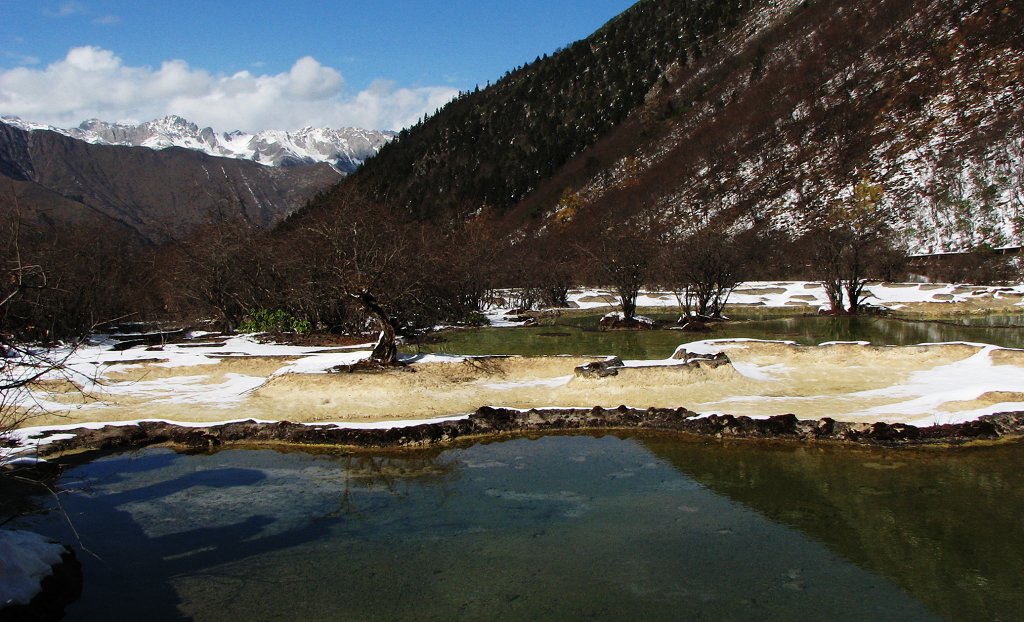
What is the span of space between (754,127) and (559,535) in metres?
120

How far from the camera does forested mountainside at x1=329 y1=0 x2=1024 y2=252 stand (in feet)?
282

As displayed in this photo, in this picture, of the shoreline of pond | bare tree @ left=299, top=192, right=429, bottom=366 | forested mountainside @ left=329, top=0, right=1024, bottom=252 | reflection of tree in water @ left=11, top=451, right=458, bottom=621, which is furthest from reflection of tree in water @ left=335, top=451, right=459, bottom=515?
forested mountainside @ left=329, top=0, right=1024, bottom=252

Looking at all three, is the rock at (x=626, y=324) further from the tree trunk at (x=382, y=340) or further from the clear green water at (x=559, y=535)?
the clear green water at (x=559, y=535)

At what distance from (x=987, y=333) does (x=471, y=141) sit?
512ft

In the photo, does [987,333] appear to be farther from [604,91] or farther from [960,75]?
[604,91]

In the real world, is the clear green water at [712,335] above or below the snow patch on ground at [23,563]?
above

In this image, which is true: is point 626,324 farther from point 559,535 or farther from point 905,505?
point 559,535

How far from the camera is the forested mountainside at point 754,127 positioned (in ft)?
282

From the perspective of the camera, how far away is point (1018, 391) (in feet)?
56.6

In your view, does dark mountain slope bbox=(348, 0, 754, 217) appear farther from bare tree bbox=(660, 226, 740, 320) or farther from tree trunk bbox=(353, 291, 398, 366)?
tree trunk bbox=(353, 291, 398, 366)

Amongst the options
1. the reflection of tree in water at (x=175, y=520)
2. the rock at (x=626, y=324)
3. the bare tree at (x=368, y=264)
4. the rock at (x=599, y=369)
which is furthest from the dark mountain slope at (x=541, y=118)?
the reflection of tree in water at (x=175, y=520)

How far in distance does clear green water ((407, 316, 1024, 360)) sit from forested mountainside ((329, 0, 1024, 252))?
4632 centimetres

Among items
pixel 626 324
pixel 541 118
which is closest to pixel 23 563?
pixel 626 324

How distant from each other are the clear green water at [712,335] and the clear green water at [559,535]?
13954mm
